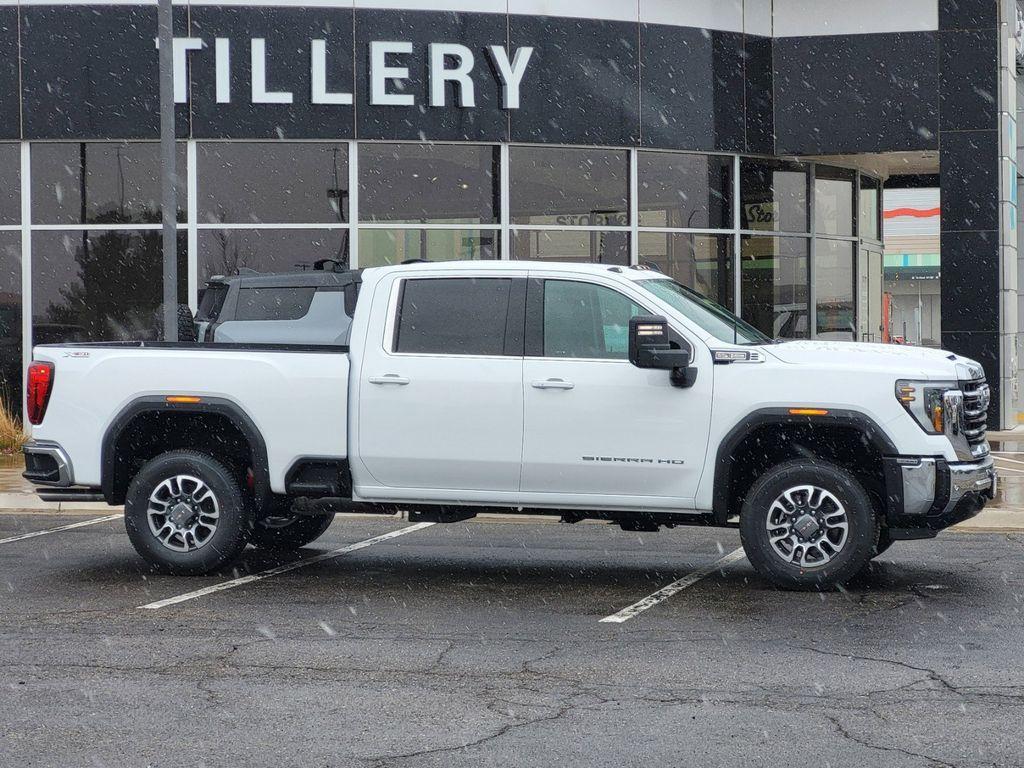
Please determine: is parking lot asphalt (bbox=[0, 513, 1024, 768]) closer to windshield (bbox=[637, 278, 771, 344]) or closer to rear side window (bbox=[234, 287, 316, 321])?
windshield (bbox=[637, 278, 771, 344])

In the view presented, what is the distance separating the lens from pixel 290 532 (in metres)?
11.0

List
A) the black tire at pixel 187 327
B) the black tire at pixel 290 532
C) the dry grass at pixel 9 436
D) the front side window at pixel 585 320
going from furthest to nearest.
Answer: the dry grass at pixel 9 436, the black tire at pixel 187 327, the black tire at pixel 290 532, the front side window at pixel 585 320

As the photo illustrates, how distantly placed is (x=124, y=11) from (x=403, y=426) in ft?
41.9

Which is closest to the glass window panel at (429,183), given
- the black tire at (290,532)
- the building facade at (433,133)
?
the building facade at (433,133)

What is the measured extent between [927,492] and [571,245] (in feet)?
41.2

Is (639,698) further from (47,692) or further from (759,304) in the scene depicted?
(759,304)

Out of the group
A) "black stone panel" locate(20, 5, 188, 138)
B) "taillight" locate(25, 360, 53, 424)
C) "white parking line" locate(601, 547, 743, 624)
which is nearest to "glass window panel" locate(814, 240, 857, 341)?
"black stone panel" locate(20, 5, 188, 138)

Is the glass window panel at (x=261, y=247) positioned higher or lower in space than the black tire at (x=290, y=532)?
higher

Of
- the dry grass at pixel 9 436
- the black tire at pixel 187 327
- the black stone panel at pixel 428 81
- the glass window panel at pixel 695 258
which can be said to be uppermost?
the black stone panel at pixel 428 81

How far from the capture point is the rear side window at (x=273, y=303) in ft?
35.0

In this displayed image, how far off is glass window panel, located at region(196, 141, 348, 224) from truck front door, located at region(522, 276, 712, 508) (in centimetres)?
1146

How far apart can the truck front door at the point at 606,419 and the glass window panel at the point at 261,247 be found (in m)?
11.3

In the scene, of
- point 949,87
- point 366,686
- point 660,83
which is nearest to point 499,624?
point 366,686

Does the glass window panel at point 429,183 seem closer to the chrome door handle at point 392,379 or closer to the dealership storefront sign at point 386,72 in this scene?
the dealership storefront sign at point 386,72
